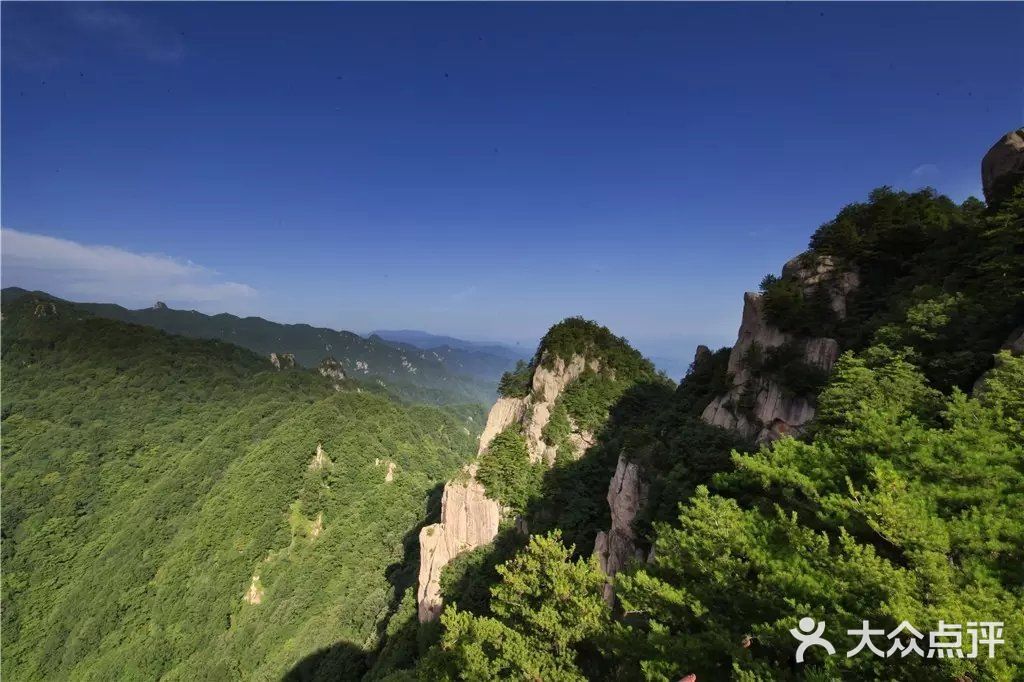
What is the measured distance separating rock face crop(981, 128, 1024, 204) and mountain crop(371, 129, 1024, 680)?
0.10 metres

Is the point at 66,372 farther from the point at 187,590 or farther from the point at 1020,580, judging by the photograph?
the point at 1020,580

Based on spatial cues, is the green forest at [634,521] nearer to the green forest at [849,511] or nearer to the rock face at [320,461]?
the green forest at [849,511]

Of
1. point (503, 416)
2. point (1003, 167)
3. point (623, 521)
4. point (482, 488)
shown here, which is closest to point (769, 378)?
point (623, 521)

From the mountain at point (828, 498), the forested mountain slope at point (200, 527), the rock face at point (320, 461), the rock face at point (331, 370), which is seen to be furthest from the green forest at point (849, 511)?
the rock face at point (331, 370)

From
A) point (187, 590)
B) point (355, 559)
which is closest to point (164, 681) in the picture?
point (187, 590)

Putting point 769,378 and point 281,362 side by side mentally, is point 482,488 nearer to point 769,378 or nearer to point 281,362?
point 769,378

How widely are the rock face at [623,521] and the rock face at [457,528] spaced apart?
637 inches

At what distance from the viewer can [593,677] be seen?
16.3 meters

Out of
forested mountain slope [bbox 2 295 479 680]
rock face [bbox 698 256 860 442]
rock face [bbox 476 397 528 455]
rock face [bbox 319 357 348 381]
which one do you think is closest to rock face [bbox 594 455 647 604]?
rock face [bbox 698 256 860 442]

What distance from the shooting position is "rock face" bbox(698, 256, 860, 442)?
23031mm

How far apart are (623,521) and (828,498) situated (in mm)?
14847

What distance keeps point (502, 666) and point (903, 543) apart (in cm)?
1329

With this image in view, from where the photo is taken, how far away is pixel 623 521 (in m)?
25.3

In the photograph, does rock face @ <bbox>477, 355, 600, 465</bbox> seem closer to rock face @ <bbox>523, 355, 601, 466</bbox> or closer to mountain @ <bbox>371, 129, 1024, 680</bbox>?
rock face @ <bbox>523, 355, 601, 466</bbox>
